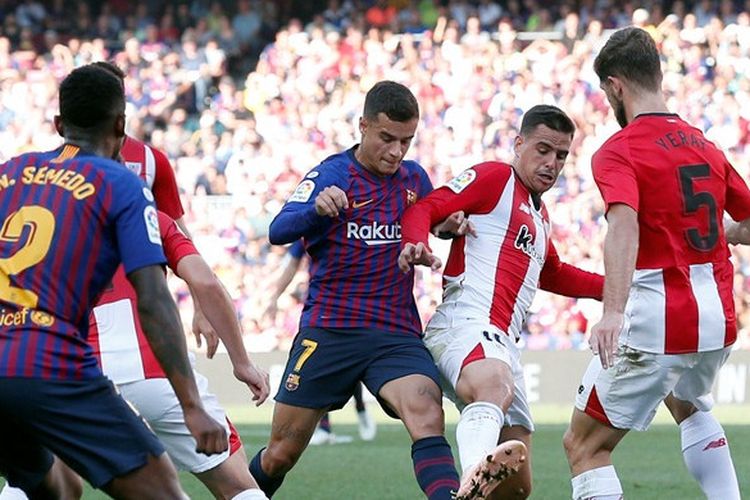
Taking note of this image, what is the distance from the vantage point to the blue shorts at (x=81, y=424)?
4.45m

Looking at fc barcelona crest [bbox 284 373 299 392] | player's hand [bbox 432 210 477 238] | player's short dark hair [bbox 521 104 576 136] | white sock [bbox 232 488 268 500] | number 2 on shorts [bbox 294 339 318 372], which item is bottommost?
white sock [bbox 232 488 268 500]

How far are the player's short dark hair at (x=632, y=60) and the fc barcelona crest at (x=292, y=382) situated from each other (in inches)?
82.8

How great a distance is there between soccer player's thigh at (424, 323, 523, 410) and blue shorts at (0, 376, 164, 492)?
232 centimetres

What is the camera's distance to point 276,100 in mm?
22875

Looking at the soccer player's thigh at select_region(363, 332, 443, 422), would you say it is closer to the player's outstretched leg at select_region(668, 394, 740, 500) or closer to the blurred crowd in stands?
the player's outstretched leg at select_region(668, 394, 740, 500)

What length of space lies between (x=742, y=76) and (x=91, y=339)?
54.6 feet

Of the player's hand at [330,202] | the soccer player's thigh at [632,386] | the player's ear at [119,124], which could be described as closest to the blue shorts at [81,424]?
the player's ear at [119,124]

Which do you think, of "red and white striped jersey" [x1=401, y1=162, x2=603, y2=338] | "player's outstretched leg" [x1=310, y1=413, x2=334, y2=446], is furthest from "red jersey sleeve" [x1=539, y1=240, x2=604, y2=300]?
"player's outstretched leg" [x1=310, y1=413, x2=334, y2=446]

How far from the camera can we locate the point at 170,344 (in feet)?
15.0

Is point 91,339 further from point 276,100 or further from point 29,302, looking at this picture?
point 276,100

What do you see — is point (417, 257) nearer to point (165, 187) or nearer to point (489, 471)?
point (489, 471)

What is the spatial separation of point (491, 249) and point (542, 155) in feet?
1.80

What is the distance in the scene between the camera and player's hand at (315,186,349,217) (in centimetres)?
659

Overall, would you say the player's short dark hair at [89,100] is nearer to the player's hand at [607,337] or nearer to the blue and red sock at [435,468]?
the player's hand at [607,337]
